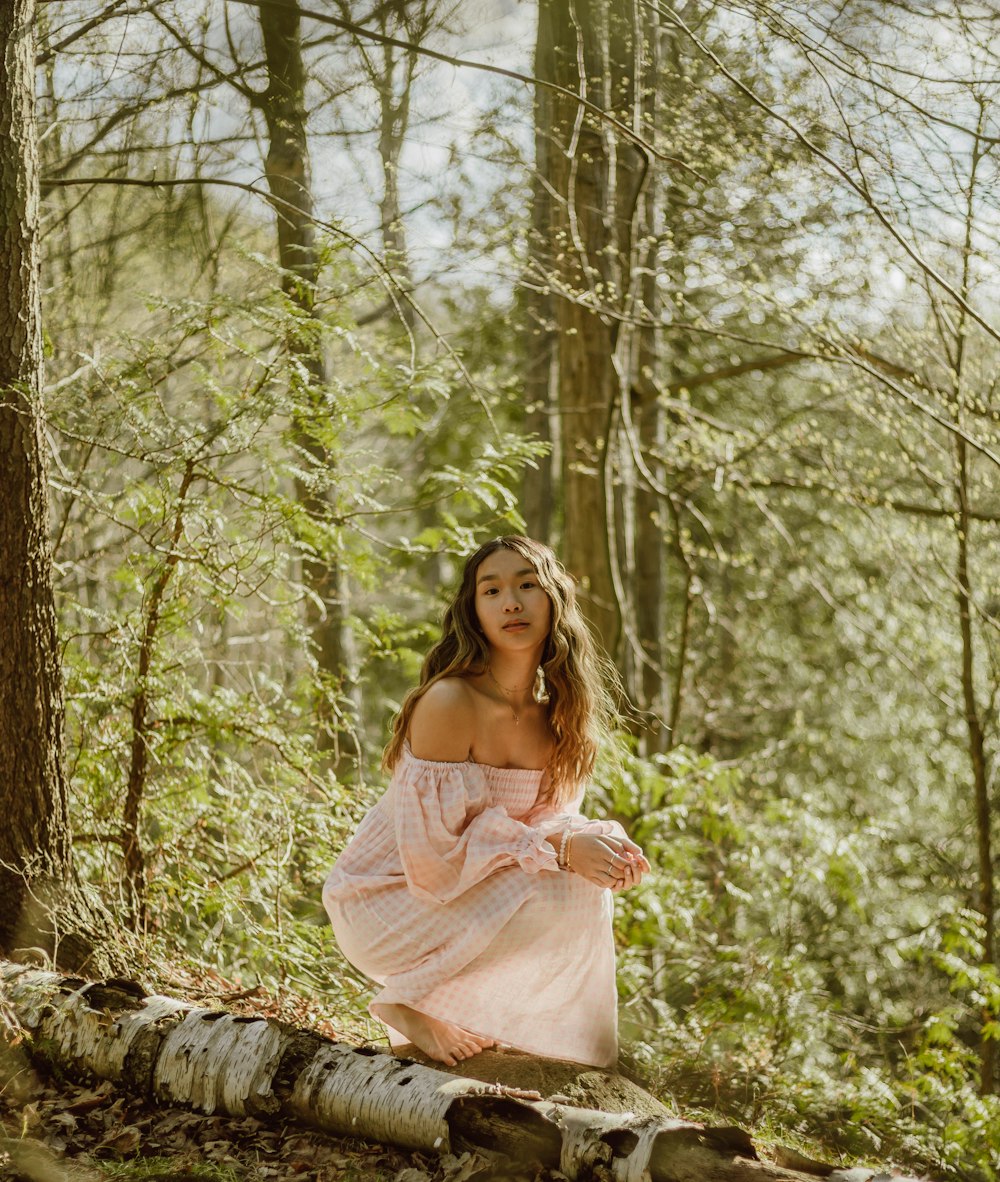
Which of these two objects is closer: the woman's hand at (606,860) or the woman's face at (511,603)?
the woman's hand at (606,860)

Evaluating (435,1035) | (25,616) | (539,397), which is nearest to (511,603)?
(435,1035)

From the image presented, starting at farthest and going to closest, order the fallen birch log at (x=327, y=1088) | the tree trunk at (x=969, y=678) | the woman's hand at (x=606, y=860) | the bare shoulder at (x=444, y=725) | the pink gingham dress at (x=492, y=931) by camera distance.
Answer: the tree trunk at (x=969, y=678) < the bare shoulder at (x=444, y=725) < the pink gingham dress at (x=492, y=931) < the woman's hand at (x=606, y=860) < the fallen birch log at (x=327, y=1088)

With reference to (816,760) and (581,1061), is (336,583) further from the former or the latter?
(816,760)

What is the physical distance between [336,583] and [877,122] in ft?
10.5

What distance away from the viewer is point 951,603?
23.5 feet

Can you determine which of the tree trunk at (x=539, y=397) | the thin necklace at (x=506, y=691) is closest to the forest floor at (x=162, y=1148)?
the thin necklace at (x=506, y=691)

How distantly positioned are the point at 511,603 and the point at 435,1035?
1230mm

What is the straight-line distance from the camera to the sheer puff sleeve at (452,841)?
2.89 metres

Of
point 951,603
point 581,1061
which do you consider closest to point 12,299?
point 581,1061

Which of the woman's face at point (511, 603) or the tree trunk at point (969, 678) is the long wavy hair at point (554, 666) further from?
the tree trunk at point (969, 678)

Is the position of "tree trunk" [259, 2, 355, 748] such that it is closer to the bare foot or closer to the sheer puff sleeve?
the sheer puff sleeve

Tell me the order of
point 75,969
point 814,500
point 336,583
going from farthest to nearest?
point 814,500 < point 336,583 < point 75,969

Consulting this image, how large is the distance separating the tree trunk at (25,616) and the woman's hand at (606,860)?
62.2 inches

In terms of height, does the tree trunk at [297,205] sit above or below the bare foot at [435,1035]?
above
